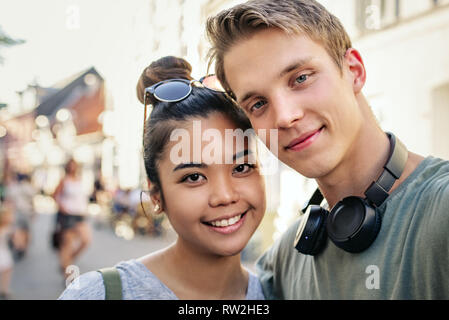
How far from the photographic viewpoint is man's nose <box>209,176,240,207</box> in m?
1.81

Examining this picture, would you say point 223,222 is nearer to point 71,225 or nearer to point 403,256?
point 403,256

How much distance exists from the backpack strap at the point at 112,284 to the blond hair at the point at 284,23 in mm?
1037

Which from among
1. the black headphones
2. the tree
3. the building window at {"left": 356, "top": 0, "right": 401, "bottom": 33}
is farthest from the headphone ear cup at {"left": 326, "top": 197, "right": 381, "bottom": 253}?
the building window at {"left": 356, "top": 0, "right": 401, "bottom": 33}

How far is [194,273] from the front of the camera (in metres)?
2.02

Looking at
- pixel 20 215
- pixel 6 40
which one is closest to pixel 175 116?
pixel 6 40

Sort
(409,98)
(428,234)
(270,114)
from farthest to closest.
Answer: (409,98) < (270,114) < (428,234)

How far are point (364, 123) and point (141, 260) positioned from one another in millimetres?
1164

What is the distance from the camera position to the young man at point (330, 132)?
4.74 feet

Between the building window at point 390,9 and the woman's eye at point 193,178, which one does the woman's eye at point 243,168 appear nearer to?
the woman's eye at point 193,178

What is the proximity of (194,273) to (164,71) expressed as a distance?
98 cm
